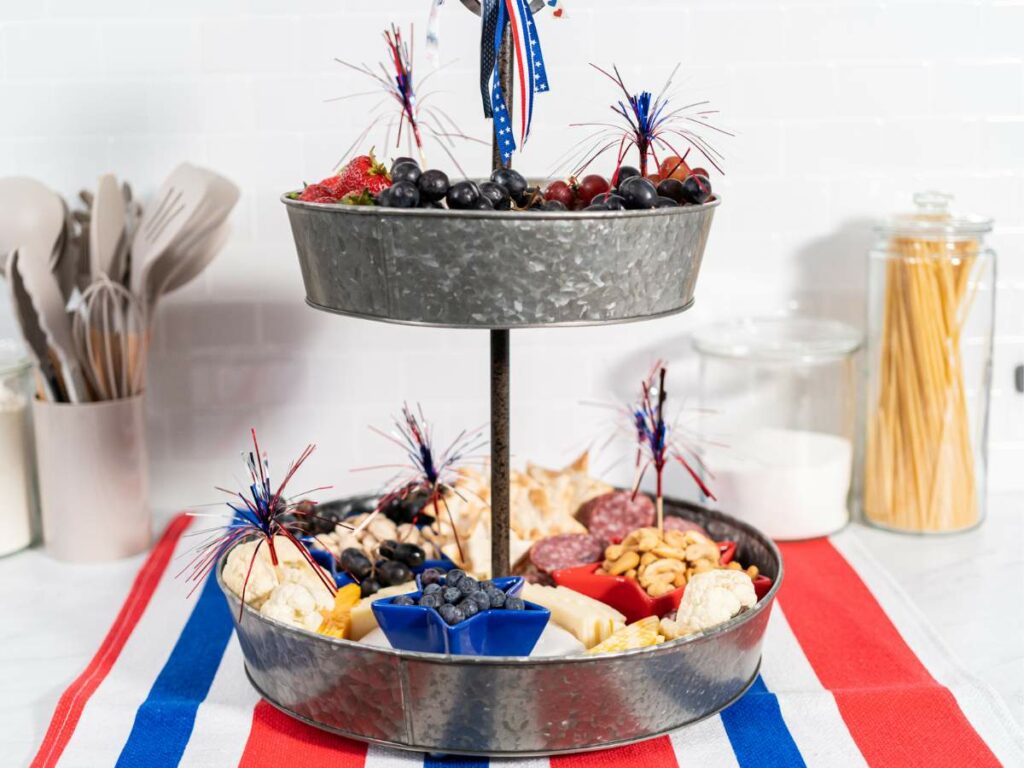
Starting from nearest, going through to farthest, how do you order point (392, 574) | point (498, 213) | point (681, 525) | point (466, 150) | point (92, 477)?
point (498, 213), point (392, 574), point (681, 525), point (92, 477), point (466, 150)

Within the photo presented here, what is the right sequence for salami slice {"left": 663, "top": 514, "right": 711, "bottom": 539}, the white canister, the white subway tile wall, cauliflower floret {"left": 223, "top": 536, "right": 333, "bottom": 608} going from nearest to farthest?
1. cauliflower floret {"left": 223, "top": 536, "right": 333, "bottom": 608}
2. salami slice {"left": 663, "top": 514, "right": 711, "bottom": 539}
3. the white canister
4. the white subway tile wall

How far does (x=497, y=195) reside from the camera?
1038 mm

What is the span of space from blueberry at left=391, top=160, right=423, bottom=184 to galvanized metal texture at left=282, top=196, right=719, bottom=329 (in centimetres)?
6

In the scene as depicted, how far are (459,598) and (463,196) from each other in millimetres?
339

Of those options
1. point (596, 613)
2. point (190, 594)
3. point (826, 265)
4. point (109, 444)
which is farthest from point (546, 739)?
point (826, 265)

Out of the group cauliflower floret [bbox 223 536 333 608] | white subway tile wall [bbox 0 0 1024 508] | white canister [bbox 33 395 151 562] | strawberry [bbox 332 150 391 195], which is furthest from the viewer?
white subway tile wall [bbox 0 0 1024 508]

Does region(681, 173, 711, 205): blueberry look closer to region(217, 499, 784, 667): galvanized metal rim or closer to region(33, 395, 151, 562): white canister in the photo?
region(217, 499, 784, 667): galvanized metal rim

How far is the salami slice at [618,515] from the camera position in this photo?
56.2 inches

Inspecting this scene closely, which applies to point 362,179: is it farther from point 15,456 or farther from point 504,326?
point 15,456

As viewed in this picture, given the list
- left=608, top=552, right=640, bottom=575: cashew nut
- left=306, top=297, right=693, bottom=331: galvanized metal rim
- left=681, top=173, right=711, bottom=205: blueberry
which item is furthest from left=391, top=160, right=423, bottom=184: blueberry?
left=608, top=552, right=640, bottom=575: cashew nut

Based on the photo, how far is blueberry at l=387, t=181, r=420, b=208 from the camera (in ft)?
3.34

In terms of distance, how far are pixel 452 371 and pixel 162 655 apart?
611 millimetres

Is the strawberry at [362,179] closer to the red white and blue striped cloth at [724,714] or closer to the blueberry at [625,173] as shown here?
the blueberry at [625,173]

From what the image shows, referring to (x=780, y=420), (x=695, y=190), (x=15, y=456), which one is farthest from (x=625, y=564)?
(x=15, y=456)
